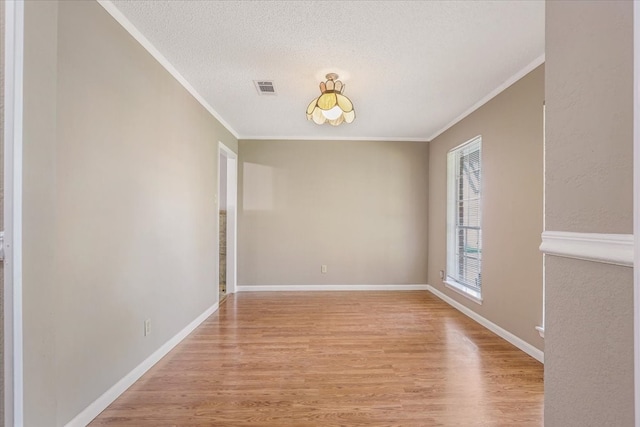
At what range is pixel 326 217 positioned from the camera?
4.79 m

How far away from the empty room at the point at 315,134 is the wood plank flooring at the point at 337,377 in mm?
20

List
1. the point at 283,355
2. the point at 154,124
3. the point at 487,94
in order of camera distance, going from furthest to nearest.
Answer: the point at 487,94
the point at 283,355
the point at 154,124

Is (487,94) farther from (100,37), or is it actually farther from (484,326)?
(100,37)

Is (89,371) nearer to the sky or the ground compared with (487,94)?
nearer to the ground

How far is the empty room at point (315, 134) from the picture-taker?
0.82 metres

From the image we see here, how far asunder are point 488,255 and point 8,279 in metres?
3.61

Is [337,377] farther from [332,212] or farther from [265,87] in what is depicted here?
[332,212]

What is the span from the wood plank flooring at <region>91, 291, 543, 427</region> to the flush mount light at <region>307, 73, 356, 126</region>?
2.13 meters

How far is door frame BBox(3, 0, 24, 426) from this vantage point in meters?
0.88

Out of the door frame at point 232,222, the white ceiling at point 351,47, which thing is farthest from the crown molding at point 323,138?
the white ceiling at point 351,47

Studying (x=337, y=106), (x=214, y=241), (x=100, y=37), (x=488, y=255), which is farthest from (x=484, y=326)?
(x=100, y=37)

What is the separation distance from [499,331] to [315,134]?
3527 mm

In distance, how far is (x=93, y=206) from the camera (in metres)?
1.68

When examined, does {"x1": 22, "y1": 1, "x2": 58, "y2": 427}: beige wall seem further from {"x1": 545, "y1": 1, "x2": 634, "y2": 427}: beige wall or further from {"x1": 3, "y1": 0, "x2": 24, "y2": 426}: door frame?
{"x1": 545, "y1": 1, "x2": 634, "y2": 427}: beige wall
